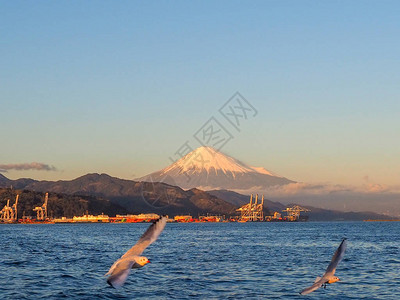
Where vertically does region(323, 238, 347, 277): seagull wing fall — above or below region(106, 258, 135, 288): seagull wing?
above

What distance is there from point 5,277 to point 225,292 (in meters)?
16.0

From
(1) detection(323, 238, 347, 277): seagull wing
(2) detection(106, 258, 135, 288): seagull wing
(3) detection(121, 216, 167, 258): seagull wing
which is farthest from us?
(1) detection(323, 238, 347, 277): seagull wing

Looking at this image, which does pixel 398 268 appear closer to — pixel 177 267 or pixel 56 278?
pixel 177 267

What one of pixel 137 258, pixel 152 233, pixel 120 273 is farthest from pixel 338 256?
pixel 120 273

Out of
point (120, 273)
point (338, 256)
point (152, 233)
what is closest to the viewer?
point (120, 273)

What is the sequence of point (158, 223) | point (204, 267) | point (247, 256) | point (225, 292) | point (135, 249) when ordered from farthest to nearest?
point (247, 256) → point (204, 267) → point (225, 292) → point (135, 249) → point (158, 223)

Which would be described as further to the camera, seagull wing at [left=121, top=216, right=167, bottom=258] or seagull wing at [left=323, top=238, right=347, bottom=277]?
seagull wing at [left=323, top=238, right=347, bottom=277]

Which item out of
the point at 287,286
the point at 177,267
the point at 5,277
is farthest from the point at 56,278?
the point at 287,286

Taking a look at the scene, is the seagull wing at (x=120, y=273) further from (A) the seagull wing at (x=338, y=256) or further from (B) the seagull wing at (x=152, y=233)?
(A) the seagull wing at (x=338, y=256)

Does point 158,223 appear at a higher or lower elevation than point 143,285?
higher

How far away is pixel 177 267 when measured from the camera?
4881 centimetres

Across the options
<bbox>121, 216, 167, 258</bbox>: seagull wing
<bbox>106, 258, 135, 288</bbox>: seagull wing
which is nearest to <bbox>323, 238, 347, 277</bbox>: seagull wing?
<bbox>121, 216, 167, 258</bbox>: seagull wing

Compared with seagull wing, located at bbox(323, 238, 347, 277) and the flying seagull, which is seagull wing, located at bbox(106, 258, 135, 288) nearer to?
the flying seagull

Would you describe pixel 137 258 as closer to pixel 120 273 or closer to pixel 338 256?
pixel 120 273
